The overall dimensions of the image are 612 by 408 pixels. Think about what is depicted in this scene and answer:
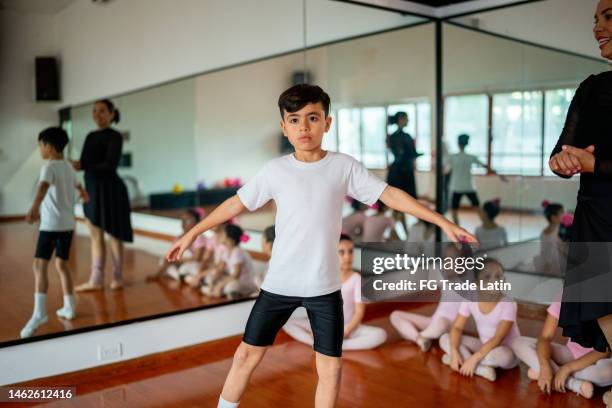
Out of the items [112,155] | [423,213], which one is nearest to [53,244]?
[112,155]

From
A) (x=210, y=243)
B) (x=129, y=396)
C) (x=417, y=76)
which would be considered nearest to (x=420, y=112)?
(x=417, y=76)

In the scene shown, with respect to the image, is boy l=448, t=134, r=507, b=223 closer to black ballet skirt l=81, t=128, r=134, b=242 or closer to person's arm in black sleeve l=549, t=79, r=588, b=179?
person's arm in black sleeve l=549, t=79, r=588, b=179

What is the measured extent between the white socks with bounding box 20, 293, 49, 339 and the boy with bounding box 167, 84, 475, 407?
115 cm

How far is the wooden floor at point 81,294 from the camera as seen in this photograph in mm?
2812

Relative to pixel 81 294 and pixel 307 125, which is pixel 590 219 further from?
pixel 81 294

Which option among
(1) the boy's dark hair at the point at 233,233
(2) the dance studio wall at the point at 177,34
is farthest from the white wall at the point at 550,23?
(1) the boy's dark hair at the point at 233,233

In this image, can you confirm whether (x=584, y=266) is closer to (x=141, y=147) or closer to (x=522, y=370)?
(x=522, y=370)

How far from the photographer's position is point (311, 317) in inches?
85.4

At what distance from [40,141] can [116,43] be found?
726 millimetres

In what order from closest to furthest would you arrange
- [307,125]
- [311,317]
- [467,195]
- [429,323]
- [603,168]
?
[603,168]
[307,125]
[311,317]
[429,323]
[467,195]

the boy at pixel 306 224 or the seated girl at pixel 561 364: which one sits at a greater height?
the boy at pixel 306 224

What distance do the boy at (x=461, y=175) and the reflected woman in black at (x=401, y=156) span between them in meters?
0.29

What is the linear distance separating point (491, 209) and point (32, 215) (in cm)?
316

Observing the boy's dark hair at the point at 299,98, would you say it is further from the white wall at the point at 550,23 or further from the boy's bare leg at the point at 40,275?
the white wall at the point at 550,23
